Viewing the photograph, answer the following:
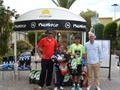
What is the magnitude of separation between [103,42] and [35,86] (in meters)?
3.58

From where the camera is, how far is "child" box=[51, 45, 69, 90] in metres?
8.45

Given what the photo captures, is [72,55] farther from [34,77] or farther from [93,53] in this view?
[34,77]

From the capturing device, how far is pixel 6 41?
2052 centimetres

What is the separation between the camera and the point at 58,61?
8516 millimetres

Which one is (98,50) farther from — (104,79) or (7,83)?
(7,83)

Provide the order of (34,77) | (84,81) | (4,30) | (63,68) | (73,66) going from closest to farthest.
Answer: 1. (73,66)
2. (63,68)
3. (84,81)
4. (34,77)
5. (4,30)

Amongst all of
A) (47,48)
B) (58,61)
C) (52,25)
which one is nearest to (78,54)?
(58,61)

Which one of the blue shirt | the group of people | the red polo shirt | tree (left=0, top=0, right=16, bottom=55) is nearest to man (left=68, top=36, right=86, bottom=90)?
the group of people

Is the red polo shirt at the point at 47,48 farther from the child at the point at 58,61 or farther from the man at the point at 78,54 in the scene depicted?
the man at the point at 78,54

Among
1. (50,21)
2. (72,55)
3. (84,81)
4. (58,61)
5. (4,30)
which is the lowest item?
(84,81)

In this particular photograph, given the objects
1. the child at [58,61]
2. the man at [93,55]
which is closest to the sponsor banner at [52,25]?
the child at [58,61]

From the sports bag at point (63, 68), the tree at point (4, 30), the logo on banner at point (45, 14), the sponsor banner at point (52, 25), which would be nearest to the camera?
the sports bag at point (63, 68)

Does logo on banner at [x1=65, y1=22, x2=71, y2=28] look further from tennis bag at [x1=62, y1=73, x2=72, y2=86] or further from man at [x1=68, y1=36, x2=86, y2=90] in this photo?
tennis bag at [x1=62, y1=73, x2=72, y2=86]

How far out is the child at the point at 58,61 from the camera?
845 centimetres
